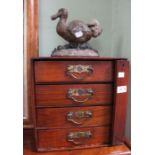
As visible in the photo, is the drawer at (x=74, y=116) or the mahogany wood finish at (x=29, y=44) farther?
the mahogany wood finish at (x=29, y=44)

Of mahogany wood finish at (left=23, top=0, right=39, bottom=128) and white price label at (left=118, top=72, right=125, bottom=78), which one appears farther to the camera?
mahogany wood finish at (left=23, top=0, right=39, bottom=128)

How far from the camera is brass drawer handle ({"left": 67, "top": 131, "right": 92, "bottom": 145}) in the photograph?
800mm

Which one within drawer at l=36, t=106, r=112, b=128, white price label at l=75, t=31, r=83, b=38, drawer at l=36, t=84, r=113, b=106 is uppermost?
white price label at l=75, t=31, r=83, b=38

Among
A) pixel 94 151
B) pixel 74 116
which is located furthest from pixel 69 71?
pixel 94 151

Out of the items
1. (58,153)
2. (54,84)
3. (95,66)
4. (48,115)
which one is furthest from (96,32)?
(58,153)

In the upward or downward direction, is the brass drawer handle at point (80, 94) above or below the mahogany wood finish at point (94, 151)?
above

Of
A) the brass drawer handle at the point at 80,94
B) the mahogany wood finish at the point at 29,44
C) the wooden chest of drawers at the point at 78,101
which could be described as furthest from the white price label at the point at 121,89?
the mahogany wood finish at the point at 29,44

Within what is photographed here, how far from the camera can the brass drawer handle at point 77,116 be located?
790 millimetres

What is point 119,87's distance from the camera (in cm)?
80

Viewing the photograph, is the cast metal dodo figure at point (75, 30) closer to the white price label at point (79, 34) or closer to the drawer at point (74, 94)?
the white price label at point (79, 34)

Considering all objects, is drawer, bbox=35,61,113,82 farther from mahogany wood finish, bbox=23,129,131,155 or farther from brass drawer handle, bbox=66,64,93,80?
mahogany wood finish, bbox=23,129,131,155

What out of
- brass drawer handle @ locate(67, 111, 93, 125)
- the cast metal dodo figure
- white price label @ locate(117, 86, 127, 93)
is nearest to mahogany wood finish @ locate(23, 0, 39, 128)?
the cast metal dodo figure

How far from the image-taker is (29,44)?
1.00 metres

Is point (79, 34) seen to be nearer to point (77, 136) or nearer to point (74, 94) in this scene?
point (74, 94)
